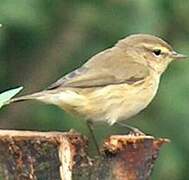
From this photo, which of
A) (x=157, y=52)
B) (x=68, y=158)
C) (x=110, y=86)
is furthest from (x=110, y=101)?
(x=68, y=158)

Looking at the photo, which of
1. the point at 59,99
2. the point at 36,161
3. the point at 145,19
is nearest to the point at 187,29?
the point at 145,19

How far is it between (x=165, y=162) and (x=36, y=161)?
12.2 feet

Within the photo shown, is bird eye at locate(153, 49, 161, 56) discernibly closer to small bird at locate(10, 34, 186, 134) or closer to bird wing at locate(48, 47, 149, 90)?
→ small bird at locate(10, 34, 186, 134)

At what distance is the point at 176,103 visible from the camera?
7906mm

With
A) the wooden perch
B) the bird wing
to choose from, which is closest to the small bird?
the bird wing

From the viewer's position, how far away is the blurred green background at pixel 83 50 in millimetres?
7898

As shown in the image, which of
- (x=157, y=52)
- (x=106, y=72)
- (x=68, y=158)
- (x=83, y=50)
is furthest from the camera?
(x=83, y=50)

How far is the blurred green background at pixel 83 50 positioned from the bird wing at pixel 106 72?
99 cm

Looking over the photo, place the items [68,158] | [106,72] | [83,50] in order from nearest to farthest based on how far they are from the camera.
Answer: [68,158] → [106,72] → [83,50]

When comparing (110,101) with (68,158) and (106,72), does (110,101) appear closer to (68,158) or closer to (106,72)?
(106,72)

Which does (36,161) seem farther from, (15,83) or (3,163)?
(15,83)

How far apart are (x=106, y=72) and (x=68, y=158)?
76.7 inches

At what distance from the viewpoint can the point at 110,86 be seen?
255 inches

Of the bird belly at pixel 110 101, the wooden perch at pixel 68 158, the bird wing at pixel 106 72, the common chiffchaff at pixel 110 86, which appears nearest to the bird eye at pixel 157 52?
the common chiffchaff at pixel 110 86
